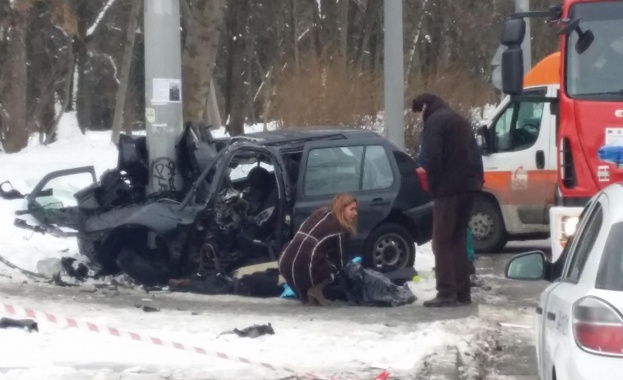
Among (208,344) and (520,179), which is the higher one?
(520,179)

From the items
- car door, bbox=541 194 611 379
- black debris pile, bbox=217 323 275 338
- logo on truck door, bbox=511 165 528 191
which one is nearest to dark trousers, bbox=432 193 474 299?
black debris pile, bbox=217 323 275 338

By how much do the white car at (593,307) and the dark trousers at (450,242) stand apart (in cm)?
561

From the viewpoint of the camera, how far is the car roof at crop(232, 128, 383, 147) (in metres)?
13.1

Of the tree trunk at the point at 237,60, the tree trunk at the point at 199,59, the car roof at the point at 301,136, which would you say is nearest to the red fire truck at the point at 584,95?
the car roof at the point at 301,136

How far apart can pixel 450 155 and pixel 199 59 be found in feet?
33.0

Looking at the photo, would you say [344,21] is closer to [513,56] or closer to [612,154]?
[513,56]

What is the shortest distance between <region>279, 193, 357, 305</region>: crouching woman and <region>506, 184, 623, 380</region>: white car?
5.62m

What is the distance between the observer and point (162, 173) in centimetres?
1387

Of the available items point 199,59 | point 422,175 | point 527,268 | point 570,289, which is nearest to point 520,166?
point 422,175

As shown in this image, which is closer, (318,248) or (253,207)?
(318,248)

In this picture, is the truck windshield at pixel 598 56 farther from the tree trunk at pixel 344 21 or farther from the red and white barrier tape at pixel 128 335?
the tree trunk at pixel 344 21

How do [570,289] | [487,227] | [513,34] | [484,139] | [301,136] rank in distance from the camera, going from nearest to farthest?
[570,289] < [513,34] < [301,136] < [484,139] < [487,227]

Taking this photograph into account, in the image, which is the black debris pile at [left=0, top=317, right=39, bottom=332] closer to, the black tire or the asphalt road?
the asphalt road

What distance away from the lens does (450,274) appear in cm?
1168
